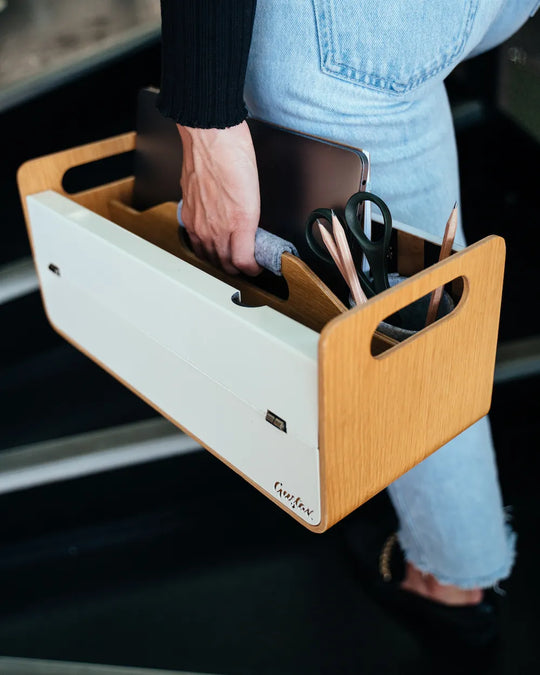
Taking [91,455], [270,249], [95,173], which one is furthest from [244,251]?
[95,173]

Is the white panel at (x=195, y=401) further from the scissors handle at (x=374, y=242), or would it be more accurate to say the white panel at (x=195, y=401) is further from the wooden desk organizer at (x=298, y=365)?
the scissors handle at (x=374, y=242)

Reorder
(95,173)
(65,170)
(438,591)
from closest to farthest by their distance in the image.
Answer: (65,170), (438,591), (95,173)

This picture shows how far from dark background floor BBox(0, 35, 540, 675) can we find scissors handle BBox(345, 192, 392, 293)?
Answer: 0.58 m

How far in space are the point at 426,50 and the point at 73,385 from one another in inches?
35.2

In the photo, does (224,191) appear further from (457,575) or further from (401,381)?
(457,575)

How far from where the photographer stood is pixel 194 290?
60 cm

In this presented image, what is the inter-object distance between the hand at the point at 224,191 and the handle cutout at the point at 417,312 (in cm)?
14

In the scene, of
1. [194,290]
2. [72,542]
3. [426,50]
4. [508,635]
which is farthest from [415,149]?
[72,542]

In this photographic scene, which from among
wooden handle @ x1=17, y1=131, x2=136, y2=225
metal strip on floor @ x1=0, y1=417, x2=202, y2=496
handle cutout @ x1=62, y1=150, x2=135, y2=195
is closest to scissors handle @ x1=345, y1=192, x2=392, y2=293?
wooden handle @ x1=17, y1=131, x2=136, y2=225

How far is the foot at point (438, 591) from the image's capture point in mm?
1016

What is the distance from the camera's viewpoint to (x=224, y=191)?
2.18 ft

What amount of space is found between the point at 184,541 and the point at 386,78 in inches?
33.4

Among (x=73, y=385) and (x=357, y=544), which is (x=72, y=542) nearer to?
(x=73, y=385)

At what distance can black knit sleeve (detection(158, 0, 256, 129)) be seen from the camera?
0.60 metres
